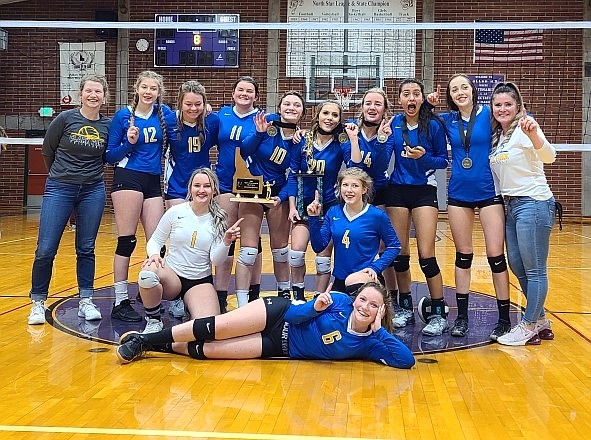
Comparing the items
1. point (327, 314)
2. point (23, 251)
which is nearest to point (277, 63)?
point (23, 251)

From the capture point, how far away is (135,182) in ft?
16.6

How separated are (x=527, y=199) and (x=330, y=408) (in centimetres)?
201

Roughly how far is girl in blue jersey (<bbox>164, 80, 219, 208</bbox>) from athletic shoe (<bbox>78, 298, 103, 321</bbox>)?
3.08 ft

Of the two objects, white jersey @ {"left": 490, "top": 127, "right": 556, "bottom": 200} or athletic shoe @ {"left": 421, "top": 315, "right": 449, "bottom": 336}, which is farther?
athletic shoe @ {"left": 421, "top": 315, "right": 449, "bottom": 336}

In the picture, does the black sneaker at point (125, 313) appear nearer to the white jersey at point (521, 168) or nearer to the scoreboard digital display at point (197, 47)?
the white jersey at point (521, 168)

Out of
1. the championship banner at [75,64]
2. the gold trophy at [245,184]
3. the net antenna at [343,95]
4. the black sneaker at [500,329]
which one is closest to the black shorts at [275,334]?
the gold trophy at [245,184]

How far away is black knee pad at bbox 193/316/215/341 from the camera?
13.1 feet

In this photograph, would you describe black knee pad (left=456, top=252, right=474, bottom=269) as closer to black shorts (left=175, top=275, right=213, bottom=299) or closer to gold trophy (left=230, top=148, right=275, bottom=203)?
gold trophy (left=230, top=148, right=275, bottom=203)

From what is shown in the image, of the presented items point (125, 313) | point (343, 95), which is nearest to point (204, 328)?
point (125, 313)

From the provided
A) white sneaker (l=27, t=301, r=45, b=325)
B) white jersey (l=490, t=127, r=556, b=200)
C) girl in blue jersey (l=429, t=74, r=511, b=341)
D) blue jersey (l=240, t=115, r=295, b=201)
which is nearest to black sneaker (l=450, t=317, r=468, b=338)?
girl in blue jersey (l=429, t=74, r=511, b=341)

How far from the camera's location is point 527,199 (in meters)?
4.42

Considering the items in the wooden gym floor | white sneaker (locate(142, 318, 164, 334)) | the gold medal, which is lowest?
the wooden gym floor

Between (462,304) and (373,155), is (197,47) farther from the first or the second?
(462,304)

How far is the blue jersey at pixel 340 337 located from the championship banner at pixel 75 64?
13763mm
